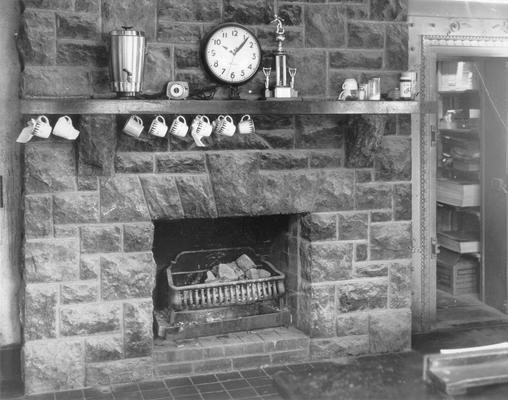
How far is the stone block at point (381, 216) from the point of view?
435 cm

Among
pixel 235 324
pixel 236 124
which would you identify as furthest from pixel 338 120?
pixel 235 324

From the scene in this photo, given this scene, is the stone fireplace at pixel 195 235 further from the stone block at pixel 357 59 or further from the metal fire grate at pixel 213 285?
the stone block at pixel 357 59

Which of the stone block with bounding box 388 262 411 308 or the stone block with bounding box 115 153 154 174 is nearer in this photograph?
the stone block with bounding box 115 153 154 174

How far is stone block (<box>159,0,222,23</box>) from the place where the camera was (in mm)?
3891

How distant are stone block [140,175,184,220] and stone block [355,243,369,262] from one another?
42.4 inches

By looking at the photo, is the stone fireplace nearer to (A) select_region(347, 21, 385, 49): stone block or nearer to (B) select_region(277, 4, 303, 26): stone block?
(A) select_region(347, 21, 385, 49): stone block

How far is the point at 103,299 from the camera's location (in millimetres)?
3906

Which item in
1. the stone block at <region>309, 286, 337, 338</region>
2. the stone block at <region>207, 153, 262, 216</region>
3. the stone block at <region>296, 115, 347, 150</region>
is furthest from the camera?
the stone block at <region>309, 286, 337, 338</region>

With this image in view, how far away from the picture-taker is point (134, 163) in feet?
12.9

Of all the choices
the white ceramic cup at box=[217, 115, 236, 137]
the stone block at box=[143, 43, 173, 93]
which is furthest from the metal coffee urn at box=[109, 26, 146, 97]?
the white ceramic cup at box=[217, 115, 236, 137]

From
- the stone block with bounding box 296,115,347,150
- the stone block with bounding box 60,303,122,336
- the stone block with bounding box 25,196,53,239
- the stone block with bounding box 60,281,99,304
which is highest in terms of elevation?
the stone block with bounding box 296,115,347,150

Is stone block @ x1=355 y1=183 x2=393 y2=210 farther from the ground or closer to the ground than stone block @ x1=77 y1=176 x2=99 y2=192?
closer to the ground

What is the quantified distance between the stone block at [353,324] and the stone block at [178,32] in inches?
70.1

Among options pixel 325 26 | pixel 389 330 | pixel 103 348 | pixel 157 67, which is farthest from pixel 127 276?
pixel 325 26
